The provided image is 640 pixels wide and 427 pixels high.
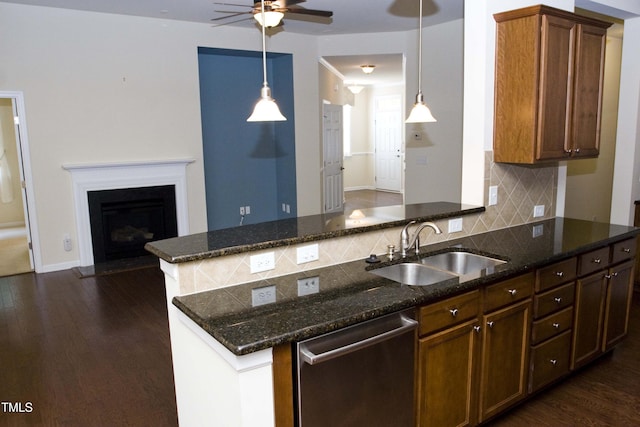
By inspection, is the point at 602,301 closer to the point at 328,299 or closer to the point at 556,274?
the point at 556,274

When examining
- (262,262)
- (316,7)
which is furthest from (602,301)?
(316,7)

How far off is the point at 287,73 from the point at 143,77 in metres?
2.08

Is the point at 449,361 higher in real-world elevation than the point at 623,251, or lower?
lower

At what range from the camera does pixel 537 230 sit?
A: 3.36 meters

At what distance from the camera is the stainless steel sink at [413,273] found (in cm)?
257

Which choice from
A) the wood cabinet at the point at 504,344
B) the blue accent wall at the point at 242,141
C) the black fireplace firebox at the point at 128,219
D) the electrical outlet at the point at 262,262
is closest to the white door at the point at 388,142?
the blue accent wall at the point at 242,141

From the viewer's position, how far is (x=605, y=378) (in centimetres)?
307

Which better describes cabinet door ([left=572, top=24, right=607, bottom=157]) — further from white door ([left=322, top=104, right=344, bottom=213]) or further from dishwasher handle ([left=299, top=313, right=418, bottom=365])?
white door ([left=322, top=104, right=344, bottom=213])

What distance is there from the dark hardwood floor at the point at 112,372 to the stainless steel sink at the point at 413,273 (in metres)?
0.86

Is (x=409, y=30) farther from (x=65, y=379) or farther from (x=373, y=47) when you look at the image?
(x=65, y=379)

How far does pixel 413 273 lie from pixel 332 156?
5964mm

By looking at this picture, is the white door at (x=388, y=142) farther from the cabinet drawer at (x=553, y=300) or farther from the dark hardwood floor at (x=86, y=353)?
the cabinet drawer at (x=553, y=300)

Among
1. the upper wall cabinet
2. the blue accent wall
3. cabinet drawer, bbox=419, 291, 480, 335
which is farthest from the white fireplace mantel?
cabinet drawer, bbox=419, 291, 480, 335

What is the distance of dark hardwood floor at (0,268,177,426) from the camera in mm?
2750
